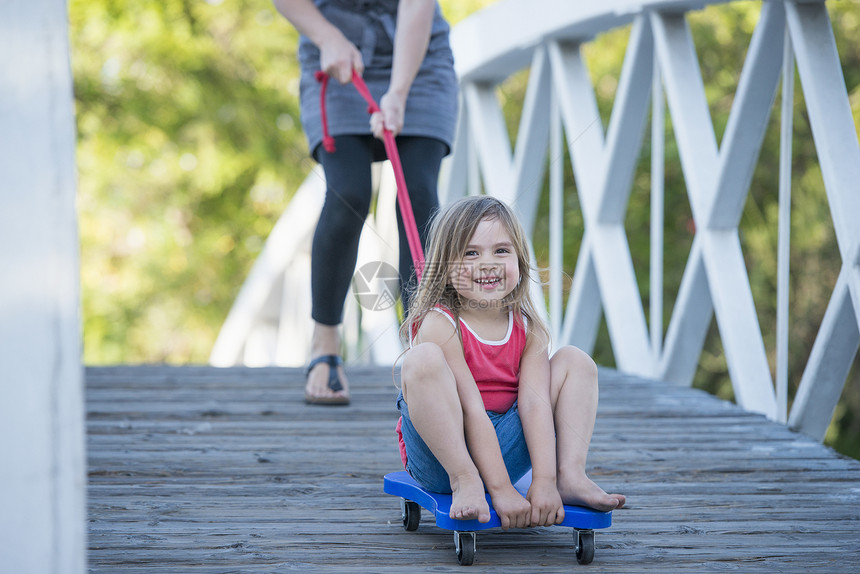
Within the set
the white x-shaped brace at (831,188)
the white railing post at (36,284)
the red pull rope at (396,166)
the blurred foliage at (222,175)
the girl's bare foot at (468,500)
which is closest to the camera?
the white railing post at (36,284)

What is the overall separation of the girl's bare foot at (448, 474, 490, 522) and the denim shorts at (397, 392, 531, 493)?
0.25 feet

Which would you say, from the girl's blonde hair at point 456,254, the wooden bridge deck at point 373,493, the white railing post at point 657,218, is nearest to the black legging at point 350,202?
the wooden bridge deck at point 373,493

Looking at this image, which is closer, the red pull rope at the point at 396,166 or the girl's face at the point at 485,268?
the girl's face at the point at 485,268

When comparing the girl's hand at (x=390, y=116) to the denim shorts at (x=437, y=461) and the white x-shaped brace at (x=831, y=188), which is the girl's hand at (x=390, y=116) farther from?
the white x-shaped brace at (x=831, y=188)

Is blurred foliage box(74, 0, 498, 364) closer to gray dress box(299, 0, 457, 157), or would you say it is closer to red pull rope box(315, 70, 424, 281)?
gray dress box(299, 0, 457, 157)

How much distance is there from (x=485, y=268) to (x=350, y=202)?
0.84m

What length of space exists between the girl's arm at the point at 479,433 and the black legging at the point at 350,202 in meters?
0.70

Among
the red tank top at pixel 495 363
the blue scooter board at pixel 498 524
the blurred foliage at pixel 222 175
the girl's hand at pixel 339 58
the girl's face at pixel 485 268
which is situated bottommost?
the blue scooter board at pixel 498 524

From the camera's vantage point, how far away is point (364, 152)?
229cm

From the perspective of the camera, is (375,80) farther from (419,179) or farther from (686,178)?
(686,178)

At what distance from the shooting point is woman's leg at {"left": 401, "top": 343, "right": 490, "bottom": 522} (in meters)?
1.36

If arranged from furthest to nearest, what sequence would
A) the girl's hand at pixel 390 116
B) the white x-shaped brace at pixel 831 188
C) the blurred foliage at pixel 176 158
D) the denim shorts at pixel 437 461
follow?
the blurred foliage at pixel 176 158
the white x-shaped brace at pixel 831 188
the girl's hand at pixel 390 116
the denim shorts at pixel 437 461

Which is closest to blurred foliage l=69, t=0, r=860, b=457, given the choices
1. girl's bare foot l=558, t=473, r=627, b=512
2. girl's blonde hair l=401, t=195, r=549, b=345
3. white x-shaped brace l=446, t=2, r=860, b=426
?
white x-shaped brace l=446, t=2, r=860, b=426

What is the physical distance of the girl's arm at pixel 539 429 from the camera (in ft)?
4.38
